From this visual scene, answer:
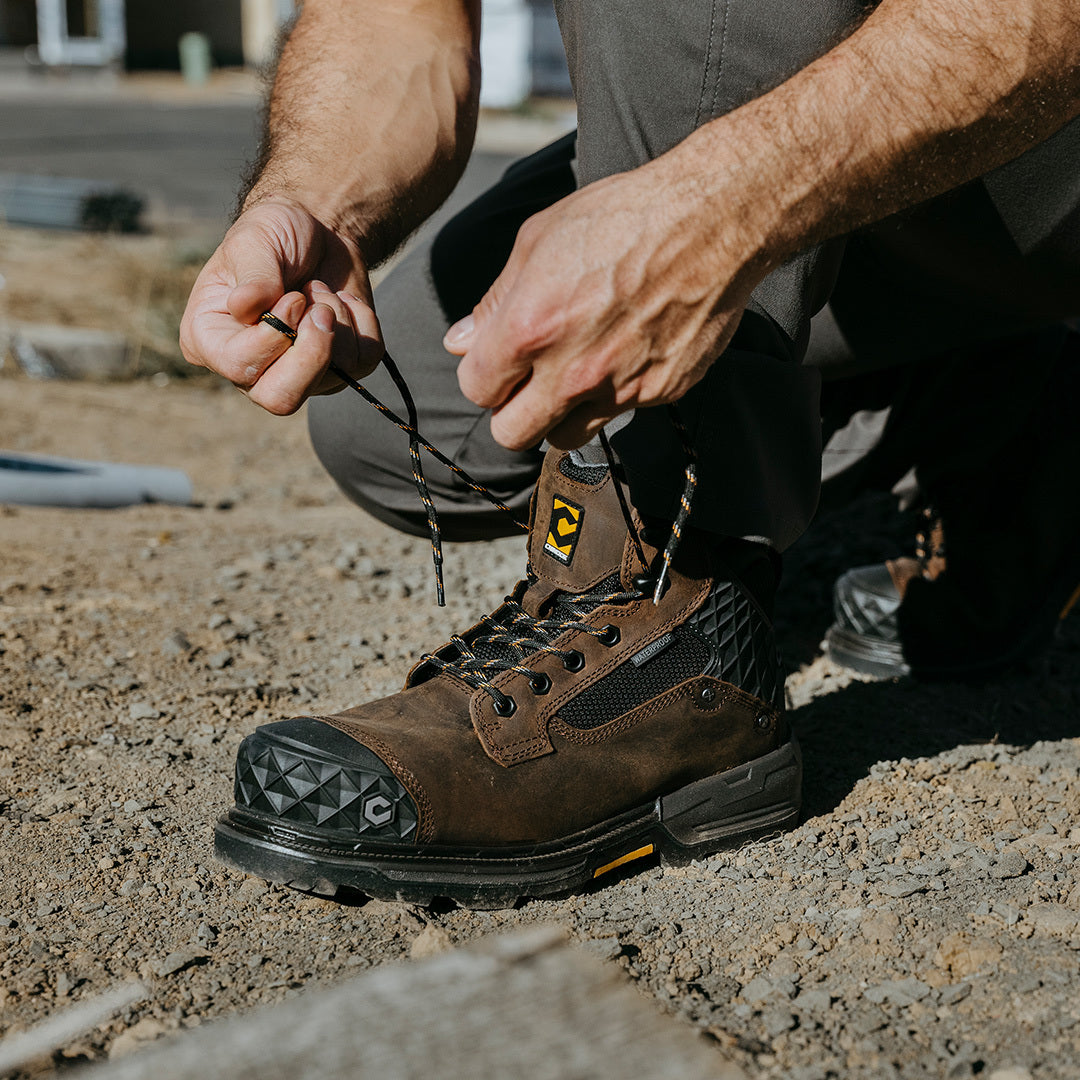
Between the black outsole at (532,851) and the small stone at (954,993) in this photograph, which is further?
the black outsole at (532,851)

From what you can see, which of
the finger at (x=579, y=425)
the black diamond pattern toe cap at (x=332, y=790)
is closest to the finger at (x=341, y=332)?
the finger at (x=579, y=425)

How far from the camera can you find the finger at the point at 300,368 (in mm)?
1249

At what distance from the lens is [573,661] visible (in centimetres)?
137

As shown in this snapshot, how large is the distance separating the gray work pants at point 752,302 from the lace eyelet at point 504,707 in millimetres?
287

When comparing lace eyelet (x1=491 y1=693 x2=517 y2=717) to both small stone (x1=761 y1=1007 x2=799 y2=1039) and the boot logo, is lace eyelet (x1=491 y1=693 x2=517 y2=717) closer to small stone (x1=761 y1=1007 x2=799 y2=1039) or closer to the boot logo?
the boot logo

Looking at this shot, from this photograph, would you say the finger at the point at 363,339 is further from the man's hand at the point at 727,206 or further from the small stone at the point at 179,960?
the small stone at the point at 179,960

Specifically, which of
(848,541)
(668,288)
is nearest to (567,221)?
(668,288)

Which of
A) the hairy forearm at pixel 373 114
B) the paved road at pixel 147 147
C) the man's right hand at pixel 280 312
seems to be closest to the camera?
the man's right hand at pixel 280 312

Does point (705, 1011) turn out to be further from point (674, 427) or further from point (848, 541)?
point (848, 541)

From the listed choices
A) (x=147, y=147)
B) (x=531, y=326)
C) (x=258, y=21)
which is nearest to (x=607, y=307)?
(x=531, y=326)

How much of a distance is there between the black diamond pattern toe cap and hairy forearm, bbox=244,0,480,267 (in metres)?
0.70

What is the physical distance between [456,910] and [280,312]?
0.72 m

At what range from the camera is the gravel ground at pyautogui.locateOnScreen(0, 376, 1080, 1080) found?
44.4 inches

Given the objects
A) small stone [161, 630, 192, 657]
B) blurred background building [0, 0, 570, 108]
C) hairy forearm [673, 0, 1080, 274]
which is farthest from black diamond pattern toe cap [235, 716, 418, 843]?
blurred background building [0, 0, 570, 108]
